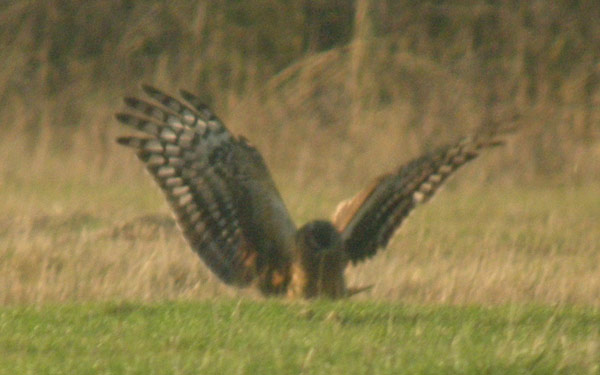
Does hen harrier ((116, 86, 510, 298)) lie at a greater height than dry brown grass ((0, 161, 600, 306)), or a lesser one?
greater

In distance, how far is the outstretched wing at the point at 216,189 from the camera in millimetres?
7406

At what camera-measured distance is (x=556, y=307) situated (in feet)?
22.3

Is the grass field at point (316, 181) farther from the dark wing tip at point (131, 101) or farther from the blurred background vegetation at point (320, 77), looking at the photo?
the dark wing tip at point (131, 101)

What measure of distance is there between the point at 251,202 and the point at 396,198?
913 millimetres

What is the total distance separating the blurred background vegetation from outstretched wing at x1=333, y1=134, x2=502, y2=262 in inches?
272

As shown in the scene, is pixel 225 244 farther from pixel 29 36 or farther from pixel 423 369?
pixel 29 36

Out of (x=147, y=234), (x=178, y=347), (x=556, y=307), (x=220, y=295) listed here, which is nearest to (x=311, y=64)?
(x=147, y=234)

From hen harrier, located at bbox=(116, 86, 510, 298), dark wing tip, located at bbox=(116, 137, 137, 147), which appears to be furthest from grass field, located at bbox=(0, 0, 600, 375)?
dark wing tip, located at bbox=(116, 137, 137, 147)

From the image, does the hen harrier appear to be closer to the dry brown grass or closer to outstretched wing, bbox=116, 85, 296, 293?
outstretched wing, bbox=116, 85, 296, 293

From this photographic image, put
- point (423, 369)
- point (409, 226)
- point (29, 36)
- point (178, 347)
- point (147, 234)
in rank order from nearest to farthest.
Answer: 1. point (423, 369)
2. point (178, 347)
3. point (147, 234)
4. point (409, 226)
5. point (29, 36)

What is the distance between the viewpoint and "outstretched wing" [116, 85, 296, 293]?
741 centimetres

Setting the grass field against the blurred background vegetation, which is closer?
the grass field

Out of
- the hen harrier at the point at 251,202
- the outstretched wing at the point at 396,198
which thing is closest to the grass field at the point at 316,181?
the hen harrier at the point at 251,202

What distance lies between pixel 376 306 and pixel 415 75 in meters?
10.2
